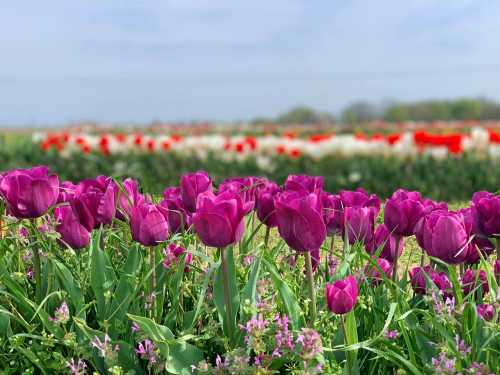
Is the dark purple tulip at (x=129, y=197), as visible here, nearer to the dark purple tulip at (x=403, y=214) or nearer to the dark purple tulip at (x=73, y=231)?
the dark purple tulip at (x=73, y=231)

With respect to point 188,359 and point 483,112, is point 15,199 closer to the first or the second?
point 188,359

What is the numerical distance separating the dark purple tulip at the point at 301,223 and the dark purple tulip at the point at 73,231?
979 millimetres

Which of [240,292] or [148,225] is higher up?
[148,225]

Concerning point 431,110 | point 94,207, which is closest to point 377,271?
point 94,207

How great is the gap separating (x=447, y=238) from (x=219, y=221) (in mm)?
882

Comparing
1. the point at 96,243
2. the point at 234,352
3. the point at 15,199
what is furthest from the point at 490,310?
the point at 15,199

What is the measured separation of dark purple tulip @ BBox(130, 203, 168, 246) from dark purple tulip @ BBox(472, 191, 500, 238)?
1.23m

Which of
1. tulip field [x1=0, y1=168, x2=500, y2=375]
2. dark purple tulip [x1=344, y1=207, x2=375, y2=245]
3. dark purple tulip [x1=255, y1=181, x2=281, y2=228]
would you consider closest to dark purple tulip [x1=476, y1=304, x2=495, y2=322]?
tulip field [x1=0, y1=168, x2=500, y2=375]

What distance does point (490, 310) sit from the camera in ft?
7.93

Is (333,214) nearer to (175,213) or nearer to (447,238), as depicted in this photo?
(447,238)

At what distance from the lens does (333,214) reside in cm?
286

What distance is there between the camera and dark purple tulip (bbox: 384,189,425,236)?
269 centimetres

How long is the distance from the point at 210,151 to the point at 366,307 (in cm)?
1184

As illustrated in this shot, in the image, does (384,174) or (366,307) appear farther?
(384,174)
